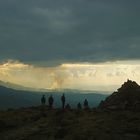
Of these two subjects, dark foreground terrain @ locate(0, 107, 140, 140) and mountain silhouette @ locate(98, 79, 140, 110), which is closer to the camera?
dark foreground terrain @ locate(0, 107, 140, 140)

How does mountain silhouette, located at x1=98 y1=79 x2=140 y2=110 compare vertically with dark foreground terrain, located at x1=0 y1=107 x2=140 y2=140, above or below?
above

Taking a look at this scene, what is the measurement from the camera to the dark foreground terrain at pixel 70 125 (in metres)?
65.2

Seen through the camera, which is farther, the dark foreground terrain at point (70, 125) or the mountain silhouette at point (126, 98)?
the mountain silhouette at point (126, 98)

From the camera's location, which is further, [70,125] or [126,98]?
[126,98]

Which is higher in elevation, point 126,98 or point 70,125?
point 126,98

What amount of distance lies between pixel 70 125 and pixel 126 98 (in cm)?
2971

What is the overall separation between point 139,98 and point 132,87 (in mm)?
7057

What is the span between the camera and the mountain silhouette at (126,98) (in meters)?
89.3

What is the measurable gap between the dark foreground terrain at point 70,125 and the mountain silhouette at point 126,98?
7.78 metres

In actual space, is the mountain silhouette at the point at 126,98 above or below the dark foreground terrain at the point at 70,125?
above

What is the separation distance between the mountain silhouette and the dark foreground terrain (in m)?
7.78

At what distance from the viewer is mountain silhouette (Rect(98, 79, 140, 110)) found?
293ft

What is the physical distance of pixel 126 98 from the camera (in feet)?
320

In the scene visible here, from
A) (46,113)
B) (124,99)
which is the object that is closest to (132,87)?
(124,99)
